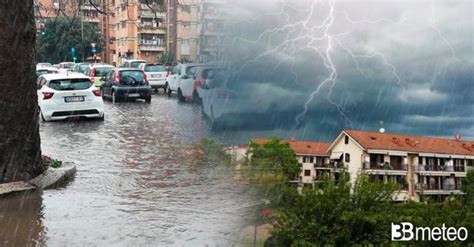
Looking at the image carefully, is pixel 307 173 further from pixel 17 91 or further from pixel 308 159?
pixel 17 91

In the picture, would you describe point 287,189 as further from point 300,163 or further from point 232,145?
point 232,145

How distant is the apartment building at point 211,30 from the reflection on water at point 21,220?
2.20m

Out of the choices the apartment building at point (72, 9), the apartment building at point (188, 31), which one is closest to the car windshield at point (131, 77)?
the apartment building at point (72, 9)

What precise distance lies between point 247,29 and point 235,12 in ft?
0.27

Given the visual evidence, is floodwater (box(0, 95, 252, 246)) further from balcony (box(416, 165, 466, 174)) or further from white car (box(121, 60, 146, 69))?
white car (box(121, 60, 146, 69))

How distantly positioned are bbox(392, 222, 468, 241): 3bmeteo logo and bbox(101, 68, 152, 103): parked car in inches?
539

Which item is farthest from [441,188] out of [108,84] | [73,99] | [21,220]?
[108,84]

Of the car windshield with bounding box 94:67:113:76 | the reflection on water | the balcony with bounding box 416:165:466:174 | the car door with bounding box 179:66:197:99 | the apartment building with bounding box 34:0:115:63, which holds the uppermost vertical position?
the apartment building with bounding box 34:0:115:63

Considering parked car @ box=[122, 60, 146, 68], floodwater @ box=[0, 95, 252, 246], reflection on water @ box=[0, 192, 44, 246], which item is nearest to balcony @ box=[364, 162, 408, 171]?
floodwater @ box=[0, 95, 252, 246]

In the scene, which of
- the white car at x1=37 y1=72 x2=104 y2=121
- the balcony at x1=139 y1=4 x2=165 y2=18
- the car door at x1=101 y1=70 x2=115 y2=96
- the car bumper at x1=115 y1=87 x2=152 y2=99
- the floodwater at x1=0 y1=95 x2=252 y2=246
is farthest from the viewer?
the car door at x1=101 y1=70 x2=115 y2=96

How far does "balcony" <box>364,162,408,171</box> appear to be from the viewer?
2518 millimetres

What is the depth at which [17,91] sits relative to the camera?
18.2 ft

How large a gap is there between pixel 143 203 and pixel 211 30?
263cm

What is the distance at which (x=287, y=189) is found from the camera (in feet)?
8.37
